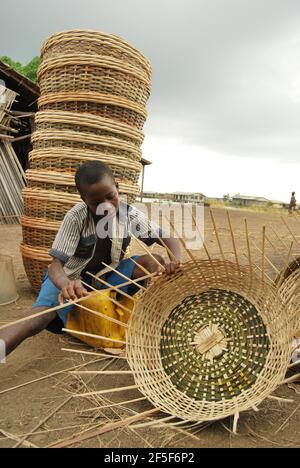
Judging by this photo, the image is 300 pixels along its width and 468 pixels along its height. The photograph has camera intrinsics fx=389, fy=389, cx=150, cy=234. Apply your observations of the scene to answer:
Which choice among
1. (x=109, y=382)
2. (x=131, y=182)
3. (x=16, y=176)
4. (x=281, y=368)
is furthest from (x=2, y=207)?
(x=281, y=368)

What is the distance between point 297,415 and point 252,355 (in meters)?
→ 0.25

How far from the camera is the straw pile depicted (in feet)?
23.1

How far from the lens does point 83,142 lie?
2418mm

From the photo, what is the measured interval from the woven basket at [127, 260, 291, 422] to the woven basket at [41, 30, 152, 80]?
155 centimetres

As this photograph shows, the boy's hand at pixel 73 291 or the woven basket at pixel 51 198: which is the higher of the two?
the woven basket at pixel 51 198

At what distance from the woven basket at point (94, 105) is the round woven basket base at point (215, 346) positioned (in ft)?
4.52

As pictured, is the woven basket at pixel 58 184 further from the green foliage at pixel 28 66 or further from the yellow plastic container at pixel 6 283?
the green foliage at pixel 28 66

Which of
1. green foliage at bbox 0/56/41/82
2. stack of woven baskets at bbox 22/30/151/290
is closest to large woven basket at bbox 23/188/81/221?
stack of woven baskets at bbox 22/30/151/290

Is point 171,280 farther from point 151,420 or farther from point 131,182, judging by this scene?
point 131,182

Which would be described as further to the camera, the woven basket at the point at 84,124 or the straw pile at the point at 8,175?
the straw pile at the point at 8,175

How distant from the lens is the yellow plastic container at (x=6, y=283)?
2.56 metres

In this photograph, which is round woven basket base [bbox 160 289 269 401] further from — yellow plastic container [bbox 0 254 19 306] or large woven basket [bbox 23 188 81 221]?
yellow plastic container [bbox 0 254 19 306]

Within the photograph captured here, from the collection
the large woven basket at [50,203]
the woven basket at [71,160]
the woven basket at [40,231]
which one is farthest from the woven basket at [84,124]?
the woven basket at [40,231]
